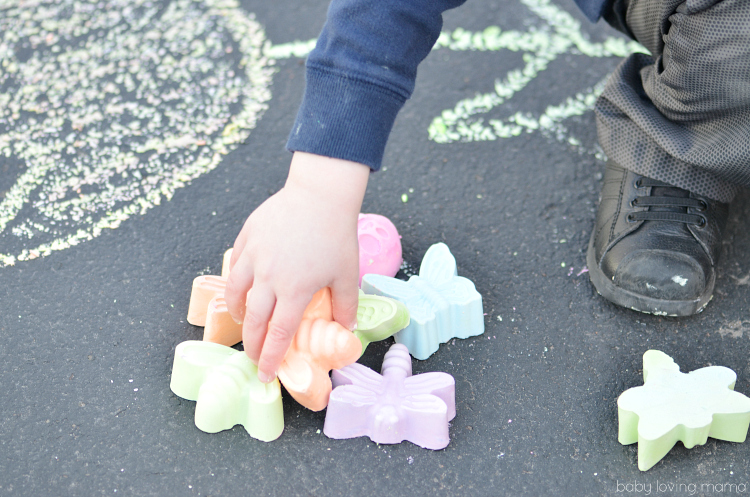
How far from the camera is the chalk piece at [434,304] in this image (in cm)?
113

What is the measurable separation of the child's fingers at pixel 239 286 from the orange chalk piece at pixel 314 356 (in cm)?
10

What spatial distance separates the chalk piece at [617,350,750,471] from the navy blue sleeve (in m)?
0.55

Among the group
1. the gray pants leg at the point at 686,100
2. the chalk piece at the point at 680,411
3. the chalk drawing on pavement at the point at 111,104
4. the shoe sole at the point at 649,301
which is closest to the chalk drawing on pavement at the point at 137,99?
the chalk drawing on pavement at the point at 111,104

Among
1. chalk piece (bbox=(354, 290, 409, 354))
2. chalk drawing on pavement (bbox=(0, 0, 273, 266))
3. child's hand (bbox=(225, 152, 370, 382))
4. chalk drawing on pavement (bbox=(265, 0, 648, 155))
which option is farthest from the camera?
chalk drawing on pavement (bbox=(265, 0, 648, 155))

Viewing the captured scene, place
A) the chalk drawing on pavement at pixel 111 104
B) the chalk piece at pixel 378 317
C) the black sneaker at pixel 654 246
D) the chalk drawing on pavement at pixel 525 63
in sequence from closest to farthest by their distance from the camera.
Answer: the chalk piece at pixel 378 317 < the black sneaker at pixel 654 246 < the chalk drawing on pavement at pixel 111 104 < the chalk drawing on pavement at pixel 525 63

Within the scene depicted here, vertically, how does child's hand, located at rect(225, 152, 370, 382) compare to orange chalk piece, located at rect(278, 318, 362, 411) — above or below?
above

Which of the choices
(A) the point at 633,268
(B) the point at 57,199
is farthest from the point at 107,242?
(A) the point at 633,268

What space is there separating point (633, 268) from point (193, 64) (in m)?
1.24

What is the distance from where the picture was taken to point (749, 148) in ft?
3.79

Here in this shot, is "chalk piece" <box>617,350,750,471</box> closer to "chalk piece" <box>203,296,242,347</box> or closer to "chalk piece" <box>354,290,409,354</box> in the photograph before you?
"chalk piece" <box>354,290,409,354</box>

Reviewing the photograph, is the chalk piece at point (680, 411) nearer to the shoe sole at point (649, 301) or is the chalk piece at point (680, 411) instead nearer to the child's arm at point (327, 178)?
the shoe sole at point (649, 301)

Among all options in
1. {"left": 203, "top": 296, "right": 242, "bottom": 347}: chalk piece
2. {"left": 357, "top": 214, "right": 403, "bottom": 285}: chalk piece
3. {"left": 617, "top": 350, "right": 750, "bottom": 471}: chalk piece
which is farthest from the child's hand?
{"left": 617, "top": 350, "right": 750, "bottom": 471}: chalk piece

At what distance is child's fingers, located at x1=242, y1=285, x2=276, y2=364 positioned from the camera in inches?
36.8

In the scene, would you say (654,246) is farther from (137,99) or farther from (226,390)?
(137,99)
